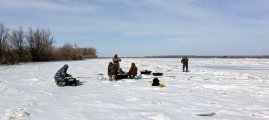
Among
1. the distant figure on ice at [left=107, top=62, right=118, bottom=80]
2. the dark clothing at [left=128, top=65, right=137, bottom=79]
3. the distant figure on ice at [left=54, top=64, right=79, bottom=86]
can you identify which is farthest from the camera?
the dark clothing at [left=128, top=65, right=137, bottom=79]

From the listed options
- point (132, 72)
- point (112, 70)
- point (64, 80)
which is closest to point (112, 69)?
point (112, 70)

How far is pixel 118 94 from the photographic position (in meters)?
14.0

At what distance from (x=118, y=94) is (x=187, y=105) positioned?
11.8 ft

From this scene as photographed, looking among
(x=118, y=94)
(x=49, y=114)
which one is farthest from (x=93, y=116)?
(x=118, y=94)

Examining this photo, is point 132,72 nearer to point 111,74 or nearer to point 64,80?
point 111,74

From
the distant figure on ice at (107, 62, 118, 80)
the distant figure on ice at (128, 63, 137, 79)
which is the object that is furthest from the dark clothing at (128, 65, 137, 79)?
the distant figure on ice at (107, 62, 118, 80)

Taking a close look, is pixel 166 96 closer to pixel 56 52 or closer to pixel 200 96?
pixel 200 96

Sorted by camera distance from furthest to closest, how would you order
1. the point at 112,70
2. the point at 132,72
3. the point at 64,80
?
the point at 132,72 → the point at 112,70 → the point at 64,80

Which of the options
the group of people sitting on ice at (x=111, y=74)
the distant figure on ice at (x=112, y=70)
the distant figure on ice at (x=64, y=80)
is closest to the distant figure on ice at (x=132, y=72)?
the group of people sitting on ice at (x=111, y=74)

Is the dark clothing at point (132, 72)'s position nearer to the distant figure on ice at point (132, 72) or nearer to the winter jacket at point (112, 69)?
the distant figure on ice at point (132, 72)

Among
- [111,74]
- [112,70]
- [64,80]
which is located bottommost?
[64,80]

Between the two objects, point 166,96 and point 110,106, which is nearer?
point 110,106

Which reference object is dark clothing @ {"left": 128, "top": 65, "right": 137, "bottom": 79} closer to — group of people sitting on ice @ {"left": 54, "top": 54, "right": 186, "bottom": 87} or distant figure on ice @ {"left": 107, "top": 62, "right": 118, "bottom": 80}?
group of people sitting on ice @ {"left": 54, "top": 54, "right": 186, "bottom": 87}

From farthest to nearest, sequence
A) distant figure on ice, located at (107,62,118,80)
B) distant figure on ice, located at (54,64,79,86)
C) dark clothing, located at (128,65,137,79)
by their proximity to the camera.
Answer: dark clothing, located at (128,65,137,79)
distant figure on ice, located at (107,62,118,80)
distant figure on ice, located at (54,64,79,86)
